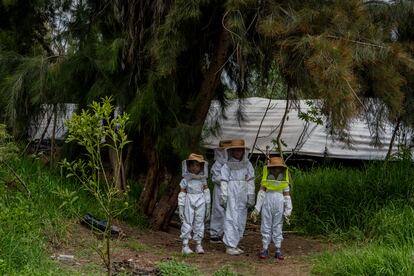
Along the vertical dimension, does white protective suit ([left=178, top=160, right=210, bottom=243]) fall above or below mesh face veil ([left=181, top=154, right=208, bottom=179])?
below

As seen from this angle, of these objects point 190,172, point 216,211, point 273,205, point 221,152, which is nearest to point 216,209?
point 216,211

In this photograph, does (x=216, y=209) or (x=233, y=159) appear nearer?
(x=233, y=159)

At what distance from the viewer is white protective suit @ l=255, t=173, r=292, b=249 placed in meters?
7.25

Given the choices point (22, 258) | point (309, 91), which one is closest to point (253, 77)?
point (309, 91)

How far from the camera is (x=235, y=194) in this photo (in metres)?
7.56

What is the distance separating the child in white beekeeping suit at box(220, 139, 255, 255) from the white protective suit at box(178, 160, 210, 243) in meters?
0.29

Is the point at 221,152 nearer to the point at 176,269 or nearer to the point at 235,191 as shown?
the point at 235,191

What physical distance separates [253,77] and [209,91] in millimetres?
821

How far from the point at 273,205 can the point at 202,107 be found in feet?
5.94

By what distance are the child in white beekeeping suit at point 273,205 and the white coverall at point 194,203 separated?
652 mm

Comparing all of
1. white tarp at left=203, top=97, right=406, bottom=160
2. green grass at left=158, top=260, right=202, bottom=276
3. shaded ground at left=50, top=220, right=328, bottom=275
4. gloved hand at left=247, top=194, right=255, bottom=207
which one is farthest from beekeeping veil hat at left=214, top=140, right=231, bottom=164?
white tarp at left=203, top=97, right=406, bottom=160

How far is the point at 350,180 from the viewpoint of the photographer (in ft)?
29.9

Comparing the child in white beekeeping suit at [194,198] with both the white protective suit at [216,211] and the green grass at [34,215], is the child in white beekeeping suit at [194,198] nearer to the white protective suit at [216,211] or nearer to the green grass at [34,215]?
the white protective suit at [216,211]

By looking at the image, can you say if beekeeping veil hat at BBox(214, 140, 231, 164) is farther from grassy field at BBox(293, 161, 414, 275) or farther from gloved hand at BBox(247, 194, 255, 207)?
grassy field at BBox(293, 161, 414, 275)
